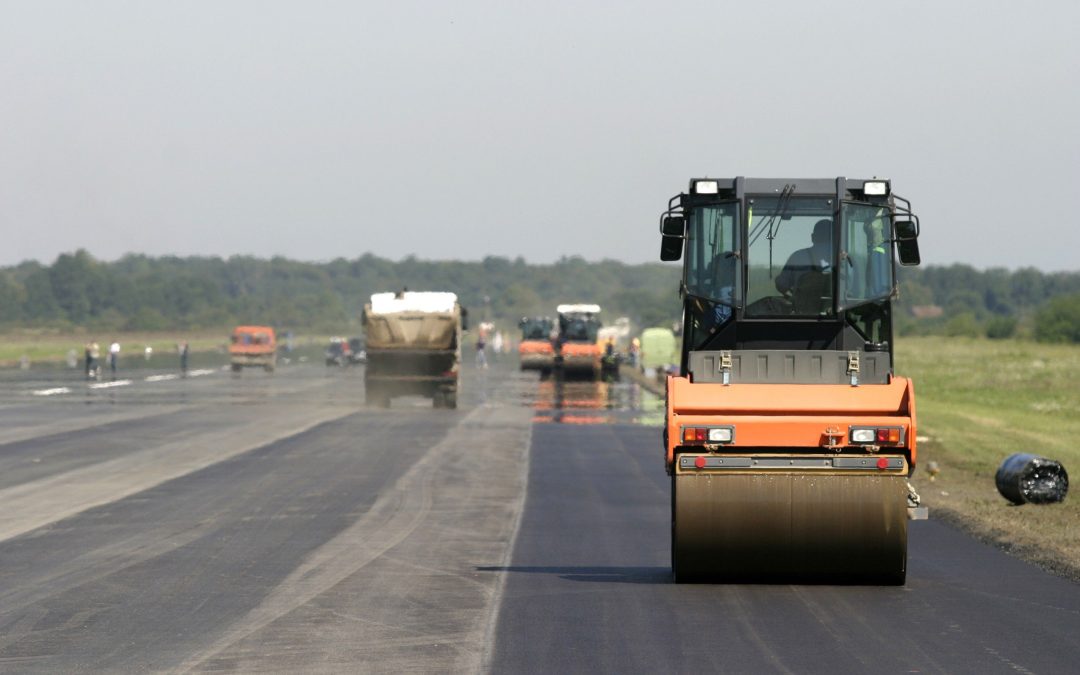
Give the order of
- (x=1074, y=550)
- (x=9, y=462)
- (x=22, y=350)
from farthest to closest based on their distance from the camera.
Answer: (x=22, y=350), (x=9, y=462), (x=1074, y=550)

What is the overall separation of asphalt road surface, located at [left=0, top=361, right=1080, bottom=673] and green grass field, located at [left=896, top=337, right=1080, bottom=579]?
910 millimetres

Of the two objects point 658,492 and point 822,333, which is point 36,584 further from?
point 658,492

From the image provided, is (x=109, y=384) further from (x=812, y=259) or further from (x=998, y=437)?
(x=812, y=259)

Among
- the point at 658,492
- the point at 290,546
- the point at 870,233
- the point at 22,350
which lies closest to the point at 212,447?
the point at 658,492

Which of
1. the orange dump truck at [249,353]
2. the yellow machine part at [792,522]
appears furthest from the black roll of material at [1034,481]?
the orange dump truck at [249,353]

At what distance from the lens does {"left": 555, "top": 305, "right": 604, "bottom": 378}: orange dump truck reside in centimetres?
7738

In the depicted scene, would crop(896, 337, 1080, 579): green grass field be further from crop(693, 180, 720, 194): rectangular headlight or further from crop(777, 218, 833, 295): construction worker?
crop(693, 180, 720, 194): rectangular headlight

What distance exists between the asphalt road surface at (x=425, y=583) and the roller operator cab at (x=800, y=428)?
0.45m

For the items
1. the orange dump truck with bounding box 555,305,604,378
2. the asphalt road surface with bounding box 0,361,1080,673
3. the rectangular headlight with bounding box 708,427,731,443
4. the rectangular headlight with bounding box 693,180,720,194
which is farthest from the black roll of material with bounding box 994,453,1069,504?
the orange dump truck with bounding box 555,305,604,378

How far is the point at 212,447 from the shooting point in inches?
1336

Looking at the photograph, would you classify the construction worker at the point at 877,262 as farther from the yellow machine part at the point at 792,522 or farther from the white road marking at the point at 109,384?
the white road marking at the point at 109,384

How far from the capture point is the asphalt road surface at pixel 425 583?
1149 centimetres

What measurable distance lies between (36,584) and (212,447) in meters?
18.8

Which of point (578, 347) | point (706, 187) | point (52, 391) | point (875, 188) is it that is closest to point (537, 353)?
point (578, 347)
